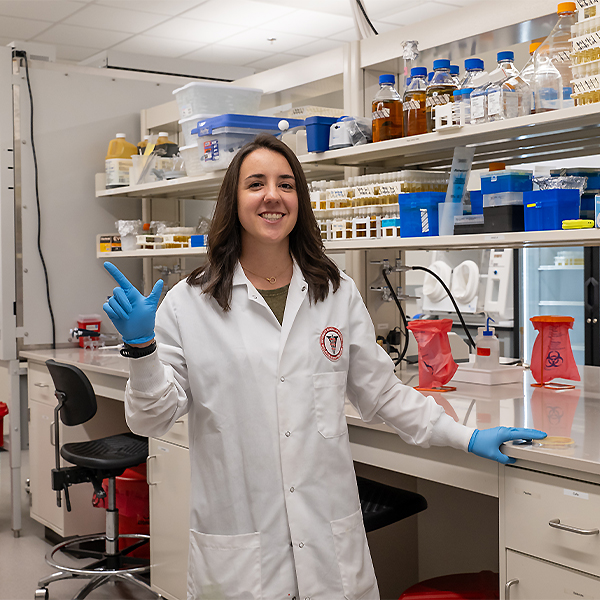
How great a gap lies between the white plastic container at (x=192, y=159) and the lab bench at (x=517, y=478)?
88 centimetres

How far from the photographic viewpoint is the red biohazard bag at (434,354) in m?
2.25

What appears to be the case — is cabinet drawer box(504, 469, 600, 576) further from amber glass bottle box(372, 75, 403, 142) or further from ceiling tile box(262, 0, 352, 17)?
ceiling tile box(262, 0, 352, 17)

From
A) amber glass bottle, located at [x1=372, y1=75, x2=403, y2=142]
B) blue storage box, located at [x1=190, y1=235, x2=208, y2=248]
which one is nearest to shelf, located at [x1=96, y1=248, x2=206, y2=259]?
blue storage box, located at [x1=190, y1=235, x2=208, y2=248]

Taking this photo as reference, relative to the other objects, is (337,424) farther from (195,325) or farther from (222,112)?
(222,112)

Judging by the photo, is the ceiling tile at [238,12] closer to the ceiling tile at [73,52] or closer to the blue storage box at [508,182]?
the ceiling tile at [73,52]

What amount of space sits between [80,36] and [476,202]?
17.8 feet

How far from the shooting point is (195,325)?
5.02ft

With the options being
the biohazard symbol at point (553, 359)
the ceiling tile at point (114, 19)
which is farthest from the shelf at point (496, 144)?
the ceiling tile at point (114, 19)

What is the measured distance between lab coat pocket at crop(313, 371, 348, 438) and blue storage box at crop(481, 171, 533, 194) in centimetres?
76

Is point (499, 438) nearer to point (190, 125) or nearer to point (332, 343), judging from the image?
point (332, 343)

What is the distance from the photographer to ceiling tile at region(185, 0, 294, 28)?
18.4 ft

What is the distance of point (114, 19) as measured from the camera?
19.5ft

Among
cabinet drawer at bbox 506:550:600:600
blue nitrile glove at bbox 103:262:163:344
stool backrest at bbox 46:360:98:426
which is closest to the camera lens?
blue nitrile glove at bbox 103:262:163:344

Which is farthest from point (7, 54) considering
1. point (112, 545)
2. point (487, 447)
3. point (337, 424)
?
point (487, 447)
